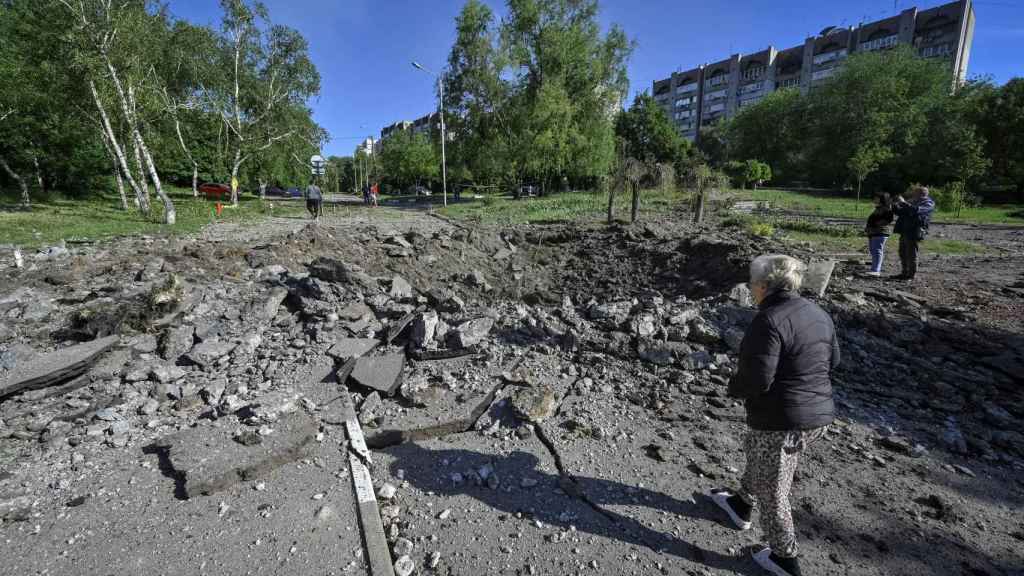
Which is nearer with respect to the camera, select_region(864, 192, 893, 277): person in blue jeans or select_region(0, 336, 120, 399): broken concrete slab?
select_region(0, 336, 120, 399): broken concrete slab

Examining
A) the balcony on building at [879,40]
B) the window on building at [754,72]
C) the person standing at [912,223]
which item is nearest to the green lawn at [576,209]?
the person standing at [912,223]

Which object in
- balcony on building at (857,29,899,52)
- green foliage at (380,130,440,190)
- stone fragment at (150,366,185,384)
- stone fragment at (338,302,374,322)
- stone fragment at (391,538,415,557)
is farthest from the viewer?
balcony on building at (857,29,899,52)

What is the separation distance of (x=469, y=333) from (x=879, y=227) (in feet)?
26.4

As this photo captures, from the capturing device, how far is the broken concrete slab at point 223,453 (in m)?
3.01

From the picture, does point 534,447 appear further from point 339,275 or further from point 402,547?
point 339,275

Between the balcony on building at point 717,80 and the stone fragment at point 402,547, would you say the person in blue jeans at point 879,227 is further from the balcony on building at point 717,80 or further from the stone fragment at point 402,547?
the balcony on building at point 717,80

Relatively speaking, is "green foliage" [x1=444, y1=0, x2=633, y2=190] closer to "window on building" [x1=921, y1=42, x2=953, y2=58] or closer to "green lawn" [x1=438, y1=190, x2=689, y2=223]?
"green lawn" [x1=438, y1=190, x2=689, y2=223]

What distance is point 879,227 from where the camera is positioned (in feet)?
27.1

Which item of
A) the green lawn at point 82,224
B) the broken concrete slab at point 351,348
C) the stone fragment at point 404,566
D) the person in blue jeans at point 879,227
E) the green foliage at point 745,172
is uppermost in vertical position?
the green foliage at point 745,172

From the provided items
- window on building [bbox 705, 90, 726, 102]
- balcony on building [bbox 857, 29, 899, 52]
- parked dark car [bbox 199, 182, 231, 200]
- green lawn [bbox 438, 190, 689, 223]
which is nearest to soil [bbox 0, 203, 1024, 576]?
green lawn [bbox 438, 190, 689, 223]

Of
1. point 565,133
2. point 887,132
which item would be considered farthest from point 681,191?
point 887,132

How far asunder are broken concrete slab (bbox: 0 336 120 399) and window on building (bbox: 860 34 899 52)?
3137 inches

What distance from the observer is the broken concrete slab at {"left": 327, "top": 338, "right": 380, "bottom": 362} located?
4.94m

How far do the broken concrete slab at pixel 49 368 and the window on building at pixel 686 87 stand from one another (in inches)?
3638
